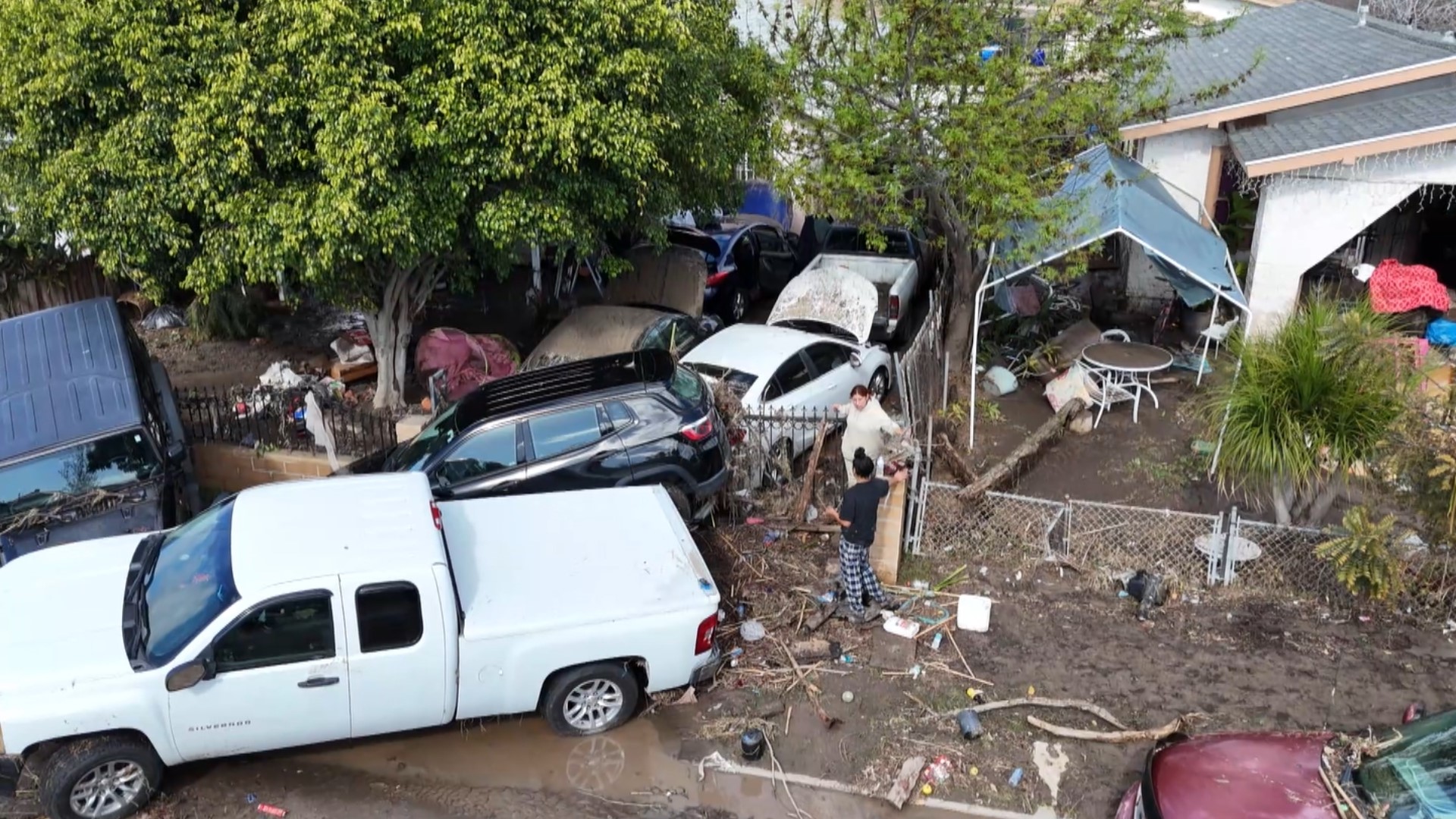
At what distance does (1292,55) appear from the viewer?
619 inches

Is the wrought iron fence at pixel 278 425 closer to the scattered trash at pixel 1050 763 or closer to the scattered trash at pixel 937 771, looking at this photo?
the scattered trash at pixel 937 771

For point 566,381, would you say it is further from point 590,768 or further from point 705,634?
point 590,768

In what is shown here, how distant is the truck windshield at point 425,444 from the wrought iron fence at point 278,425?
146cm

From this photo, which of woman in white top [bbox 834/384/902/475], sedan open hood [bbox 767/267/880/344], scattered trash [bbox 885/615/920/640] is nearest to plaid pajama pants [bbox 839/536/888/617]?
scattered trash [bbox 885/615/920/640]

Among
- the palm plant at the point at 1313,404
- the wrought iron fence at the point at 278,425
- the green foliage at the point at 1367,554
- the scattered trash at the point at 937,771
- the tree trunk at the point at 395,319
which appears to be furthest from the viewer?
the tree trunk at the point at 395,319

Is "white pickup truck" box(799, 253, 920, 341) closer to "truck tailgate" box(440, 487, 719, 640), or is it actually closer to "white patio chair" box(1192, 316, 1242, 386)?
"white patio chair" box(1192, 316, 1242, 386)

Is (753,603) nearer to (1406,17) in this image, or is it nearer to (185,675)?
(185,675)

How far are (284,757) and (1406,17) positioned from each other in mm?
26830

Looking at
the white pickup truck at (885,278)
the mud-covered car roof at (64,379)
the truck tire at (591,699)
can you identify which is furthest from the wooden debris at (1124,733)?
the white pickup truck at (885,278)

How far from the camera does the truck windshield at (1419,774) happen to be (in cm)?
502

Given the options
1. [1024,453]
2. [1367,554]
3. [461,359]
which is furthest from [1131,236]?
[461,359]

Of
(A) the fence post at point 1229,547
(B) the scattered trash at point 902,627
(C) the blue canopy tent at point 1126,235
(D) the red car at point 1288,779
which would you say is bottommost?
(B) the scattered trash at point 902,627

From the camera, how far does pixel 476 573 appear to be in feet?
23.1

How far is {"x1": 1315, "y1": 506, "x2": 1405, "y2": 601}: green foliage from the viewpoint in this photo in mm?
7746
